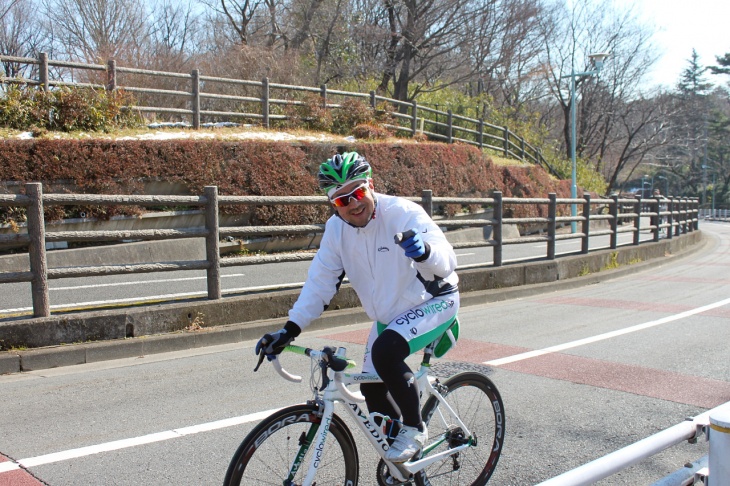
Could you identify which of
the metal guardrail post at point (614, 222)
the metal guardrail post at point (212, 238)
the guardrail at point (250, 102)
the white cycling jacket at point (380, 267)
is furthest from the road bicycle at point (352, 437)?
the guardrail at point (250, 102)

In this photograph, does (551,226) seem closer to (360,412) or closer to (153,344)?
(153,344)

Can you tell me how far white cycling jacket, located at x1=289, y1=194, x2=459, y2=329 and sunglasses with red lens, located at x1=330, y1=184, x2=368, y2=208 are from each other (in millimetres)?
183

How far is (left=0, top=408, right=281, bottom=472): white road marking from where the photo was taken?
4.61 metres

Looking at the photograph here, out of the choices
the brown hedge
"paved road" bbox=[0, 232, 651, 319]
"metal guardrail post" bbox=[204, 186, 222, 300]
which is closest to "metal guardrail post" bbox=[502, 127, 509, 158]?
the brown hedge

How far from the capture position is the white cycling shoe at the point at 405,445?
3.52m

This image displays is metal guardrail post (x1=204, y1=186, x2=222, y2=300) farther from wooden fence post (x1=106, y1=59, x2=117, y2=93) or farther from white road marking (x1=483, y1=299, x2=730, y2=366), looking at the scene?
wooden fence post (x1=106, y1=59, x2=117, y2=93)

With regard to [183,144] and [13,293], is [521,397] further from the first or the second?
[183,144]

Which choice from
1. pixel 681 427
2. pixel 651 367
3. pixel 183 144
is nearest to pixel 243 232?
pixel 651 367

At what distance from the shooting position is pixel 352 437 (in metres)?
3.51

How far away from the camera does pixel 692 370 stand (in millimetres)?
7199

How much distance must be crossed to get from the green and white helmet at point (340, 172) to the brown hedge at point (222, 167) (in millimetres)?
8544

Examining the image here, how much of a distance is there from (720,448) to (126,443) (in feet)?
12.4

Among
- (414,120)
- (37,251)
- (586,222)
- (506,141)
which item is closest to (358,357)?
(37,251)

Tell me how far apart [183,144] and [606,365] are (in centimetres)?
1310
